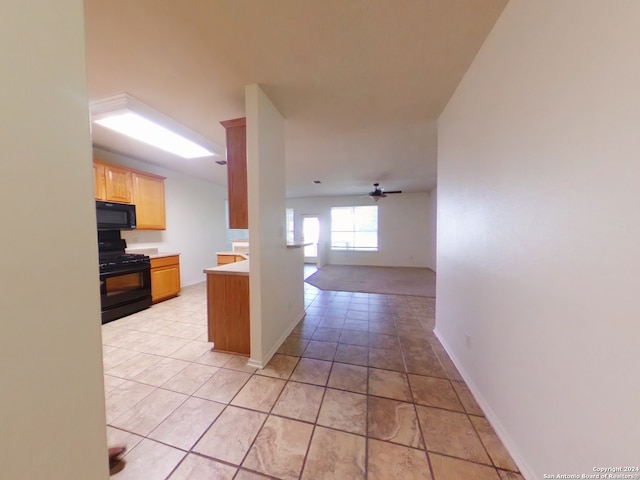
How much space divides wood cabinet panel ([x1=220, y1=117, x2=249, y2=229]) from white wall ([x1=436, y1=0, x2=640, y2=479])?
2020mm

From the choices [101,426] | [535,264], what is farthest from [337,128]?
[101,426]

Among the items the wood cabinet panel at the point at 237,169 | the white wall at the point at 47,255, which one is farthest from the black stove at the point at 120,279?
the white wall at the point at 47,255

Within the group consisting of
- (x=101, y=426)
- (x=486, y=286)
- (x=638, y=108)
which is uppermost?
(x=638, y=108)

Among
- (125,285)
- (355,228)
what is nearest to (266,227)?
(125,285)

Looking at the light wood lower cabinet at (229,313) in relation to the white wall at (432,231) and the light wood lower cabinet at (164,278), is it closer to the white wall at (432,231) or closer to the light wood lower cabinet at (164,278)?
the light wood lower cabinet at (164,278)

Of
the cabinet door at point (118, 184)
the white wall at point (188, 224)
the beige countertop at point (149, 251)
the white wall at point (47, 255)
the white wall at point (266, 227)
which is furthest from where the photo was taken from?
the white wall at point (188, 224)

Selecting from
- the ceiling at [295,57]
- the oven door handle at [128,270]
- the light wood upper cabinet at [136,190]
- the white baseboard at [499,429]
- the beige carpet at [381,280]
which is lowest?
the beige carpet at [381,280]

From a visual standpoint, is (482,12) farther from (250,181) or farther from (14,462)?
(14,462)

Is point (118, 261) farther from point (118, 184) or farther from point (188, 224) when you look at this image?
point (188, 224)

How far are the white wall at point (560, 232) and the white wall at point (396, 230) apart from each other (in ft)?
20.0

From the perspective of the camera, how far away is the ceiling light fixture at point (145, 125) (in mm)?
2152

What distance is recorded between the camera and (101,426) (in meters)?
0.69

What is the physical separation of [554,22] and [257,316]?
2.53 metres

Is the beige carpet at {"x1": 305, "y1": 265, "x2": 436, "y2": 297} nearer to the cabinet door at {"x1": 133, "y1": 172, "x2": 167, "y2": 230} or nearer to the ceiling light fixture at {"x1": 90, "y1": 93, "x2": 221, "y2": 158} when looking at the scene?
the cabinet door at {"x1": 133, "y1": 172, "x2": 167, "y2": 230}
